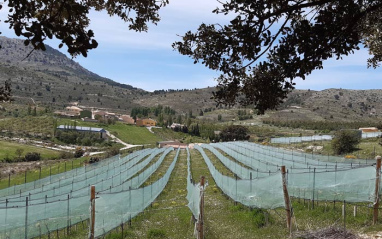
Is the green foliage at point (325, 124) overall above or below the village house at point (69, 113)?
below

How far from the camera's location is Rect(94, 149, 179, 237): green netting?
10164 millimetres

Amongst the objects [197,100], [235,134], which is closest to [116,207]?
[235,134]

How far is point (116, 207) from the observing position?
36.3 feet

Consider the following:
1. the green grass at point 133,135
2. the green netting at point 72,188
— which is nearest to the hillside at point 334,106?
the green grass at point 133,135

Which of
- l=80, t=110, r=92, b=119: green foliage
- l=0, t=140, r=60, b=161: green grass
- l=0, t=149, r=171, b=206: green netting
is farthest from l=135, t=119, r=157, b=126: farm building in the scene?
l=0, t=149, r=171, b=206: green netting

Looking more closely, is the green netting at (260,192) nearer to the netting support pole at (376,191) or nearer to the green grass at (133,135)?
the netting support pole at (376,191)

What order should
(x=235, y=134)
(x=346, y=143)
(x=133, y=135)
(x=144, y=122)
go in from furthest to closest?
(x=144, y=122) → (x=133, y=135) → (x=235, y=134) → (x=346, y=143)

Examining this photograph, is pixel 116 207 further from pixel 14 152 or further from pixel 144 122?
pixel 144 122

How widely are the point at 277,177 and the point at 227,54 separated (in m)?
6.23

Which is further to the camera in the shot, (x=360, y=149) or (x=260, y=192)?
(x=360, y=149)

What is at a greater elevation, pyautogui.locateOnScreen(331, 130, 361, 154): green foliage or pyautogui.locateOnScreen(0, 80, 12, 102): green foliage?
pyautogui.locateOnScreen(0, 80, 12, 102): green foliage

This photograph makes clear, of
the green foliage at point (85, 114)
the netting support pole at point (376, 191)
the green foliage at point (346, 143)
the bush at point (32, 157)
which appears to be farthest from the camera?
the green foliage at point (85, 114)

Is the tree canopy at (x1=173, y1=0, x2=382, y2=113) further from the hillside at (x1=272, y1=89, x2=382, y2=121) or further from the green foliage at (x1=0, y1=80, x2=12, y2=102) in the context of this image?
the hillside at (x1=272, y1=89, x2=382, y2=121)

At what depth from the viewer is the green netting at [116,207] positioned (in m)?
10.2
